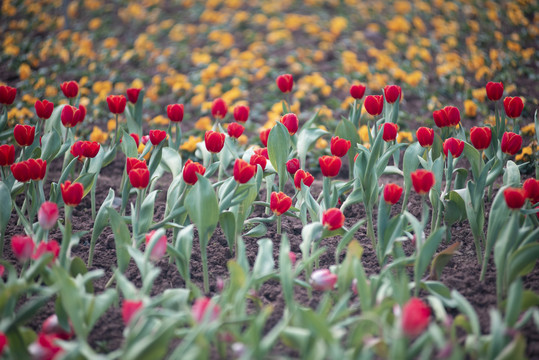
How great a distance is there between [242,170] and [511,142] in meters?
1.11

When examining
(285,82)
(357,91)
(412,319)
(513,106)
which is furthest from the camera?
(285,82)

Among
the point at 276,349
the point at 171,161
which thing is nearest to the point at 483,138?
the point at 276,349

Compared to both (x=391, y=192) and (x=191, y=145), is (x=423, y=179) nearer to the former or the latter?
(x=391, y=192)

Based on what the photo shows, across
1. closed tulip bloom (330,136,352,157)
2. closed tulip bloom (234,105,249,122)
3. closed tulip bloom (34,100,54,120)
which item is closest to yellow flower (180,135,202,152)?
closed tulip bloom (234,105,249,122)

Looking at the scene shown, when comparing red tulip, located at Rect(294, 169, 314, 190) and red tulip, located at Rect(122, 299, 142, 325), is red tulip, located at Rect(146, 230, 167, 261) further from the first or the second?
red tulip, located at Rect(294, 169, 314, 190)

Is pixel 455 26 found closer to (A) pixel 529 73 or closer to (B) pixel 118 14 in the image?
(A) pixel 529 73

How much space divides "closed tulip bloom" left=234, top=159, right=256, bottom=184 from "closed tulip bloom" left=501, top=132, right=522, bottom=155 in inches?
41.6

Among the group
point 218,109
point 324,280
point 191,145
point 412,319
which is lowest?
point 191,145

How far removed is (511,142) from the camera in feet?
7.26

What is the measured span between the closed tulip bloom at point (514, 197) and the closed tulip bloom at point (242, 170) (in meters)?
0.88

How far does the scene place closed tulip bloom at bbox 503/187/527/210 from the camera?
1.78 meters

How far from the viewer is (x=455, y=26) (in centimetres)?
555

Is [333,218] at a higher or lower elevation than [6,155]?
lower

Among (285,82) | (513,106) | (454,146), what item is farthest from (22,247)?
(513,106)
